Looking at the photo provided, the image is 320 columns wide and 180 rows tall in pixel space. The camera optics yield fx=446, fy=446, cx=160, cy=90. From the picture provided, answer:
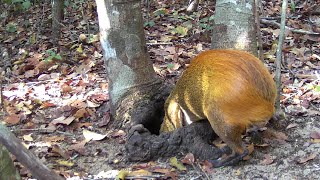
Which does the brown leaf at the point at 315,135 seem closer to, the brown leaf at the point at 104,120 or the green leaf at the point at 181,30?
the brown leaf at the point at 104,120

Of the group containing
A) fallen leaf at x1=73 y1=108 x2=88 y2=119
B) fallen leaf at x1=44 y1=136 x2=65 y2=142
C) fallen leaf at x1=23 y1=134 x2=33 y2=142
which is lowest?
fallen leaf at x1=44 y1=136 x2=65 y2=142

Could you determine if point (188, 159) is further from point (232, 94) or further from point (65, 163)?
point (65, 163)

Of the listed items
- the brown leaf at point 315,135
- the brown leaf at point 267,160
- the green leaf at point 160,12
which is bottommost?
the brown leaf at point 267,160

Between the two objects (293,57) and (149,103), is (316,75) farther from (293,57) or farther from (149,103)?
(149,103)

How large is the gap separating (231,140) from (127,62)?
1380mm

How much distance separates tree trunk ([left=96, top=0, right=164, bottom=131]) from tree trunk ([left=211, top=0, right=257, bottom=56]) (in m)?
0.78

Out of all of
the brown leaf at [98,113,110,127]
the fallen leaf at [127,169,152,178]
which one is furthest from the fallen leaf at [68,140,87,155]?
the fallen leaf at [127,169,152,178]

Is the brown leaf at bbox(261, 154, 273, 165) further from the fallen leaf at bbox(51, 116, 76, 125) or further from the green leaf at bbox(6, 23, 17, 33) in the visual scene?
the green leaf at bbox(6, 23, 17, 33)

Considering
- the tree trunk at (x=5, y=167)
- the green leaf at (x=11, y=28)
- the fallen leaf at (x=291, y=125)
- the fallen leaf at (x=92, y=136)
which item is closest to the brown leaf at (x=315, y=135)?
the fallen leaf at (x=291, y=125)

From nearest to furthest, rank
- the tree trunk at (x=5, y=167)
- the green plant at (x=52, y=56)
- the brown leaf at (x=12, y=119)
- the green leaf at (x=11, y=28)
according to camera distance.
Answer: the tree trunk at (x=5, y=167) → the brown leaf at (x=12, y=119) → the green plant at (x=52, y=56) → the green leaf at (x=11, y=28)

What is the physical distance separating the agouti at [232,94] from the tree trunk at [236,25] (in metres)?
0.61

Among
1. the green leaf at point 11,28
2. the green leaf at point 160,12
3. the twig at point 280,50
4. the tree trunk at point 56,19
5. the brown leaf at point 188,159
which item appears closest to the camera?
the brown leaf at point 188,159

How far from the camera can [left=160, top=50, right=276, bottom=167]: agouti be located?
3.44 m

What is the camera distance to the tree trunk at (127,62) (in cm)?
430
